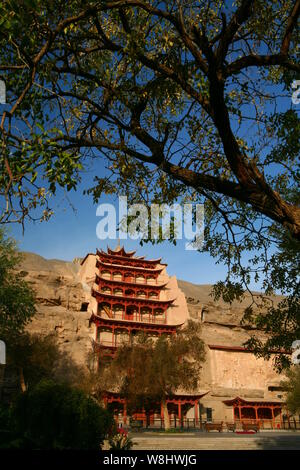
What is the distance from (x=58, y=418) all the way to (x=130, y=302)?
43.7 metres

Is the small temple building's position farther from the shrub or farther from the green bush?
the green bush

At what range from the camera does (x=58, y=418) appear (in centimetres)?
705

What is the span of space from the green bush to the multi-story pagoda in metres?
32.4

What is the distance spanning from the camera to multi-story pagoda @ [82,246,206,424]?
4538 centimetres

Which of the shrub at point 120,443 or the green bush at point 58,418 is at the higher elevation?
the green bush at point 58,418

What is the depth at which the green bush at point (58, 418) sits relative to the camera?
678 centimetres

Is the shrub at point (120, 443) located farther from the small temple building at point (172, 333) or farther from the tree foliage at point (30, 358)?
→ the small temple building at point (172, 333)

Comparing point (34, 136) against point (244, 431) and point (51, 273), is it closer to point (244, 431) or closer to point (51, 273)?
point (244, 431)

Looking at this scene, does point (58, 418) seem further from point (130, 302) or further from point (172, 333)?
point (130, 302)

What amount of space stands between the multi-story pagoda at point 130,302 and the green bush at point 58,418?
1275 inches

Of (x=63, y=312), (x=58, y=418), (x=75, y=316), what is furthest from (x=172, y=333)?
(x=58, y=418)

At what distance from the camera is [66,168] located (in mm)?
4438

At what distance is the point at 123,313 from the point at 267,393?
66.7 ft

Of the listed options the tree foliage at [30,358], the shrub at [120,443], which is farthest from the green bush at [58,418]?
the tree foliage at [30,358]
